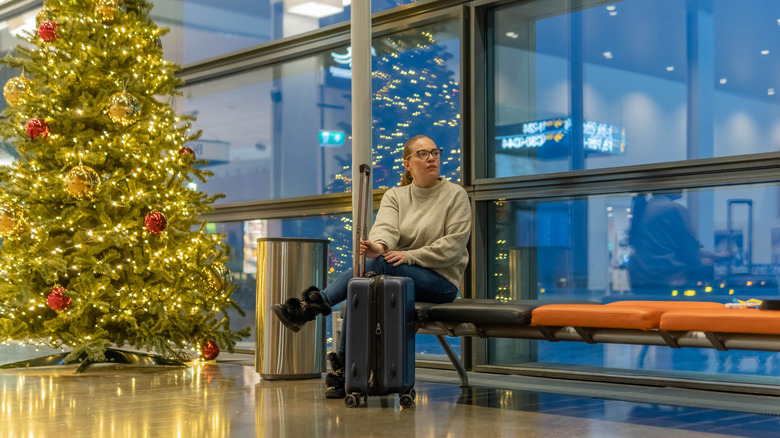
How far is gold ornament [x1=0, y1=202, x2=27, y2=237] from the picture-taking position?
5.90 metres

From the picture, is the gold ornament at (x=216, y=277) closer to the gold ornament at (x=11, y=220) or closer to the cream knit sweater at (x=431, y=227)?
the gold ornament at (x=11, y=220)

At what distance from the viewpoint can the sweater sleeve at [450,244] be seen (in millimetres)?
4402

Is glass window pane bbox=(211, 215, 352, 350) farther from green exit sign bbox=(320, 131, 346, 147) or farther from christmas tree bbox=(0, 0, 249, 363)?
christmas tree bbox=(0, 0, 249, 363)

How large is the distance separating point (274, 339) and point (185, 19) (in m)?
4.11

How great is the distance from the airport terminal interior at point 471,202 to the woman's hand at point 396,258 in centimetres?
54

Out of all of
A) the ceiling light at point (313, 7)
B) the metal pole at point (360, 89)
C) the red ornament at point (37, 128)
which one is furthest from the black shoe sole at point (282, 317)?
the ceiling light at point (313, 7)

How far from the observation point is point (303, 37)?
7.11 metres

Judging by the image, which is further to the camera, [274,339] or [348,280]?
[274,339]

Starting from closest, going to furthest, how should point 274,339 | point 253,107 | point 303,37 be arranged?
point 274,339 → point 303,37 → point 253,107

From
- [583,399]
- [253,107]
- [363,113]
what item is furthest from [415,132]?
[583,399]

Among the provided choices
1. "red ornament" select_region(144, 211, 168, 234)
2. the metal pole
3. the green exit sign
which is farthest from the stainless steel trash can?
the green exit sign

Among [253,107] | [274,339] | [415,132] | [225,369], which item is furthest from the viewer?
[253,107]

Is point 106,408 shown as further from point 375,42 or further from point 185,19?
point 185,19

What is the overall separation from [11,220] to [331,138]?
248 centimetres
